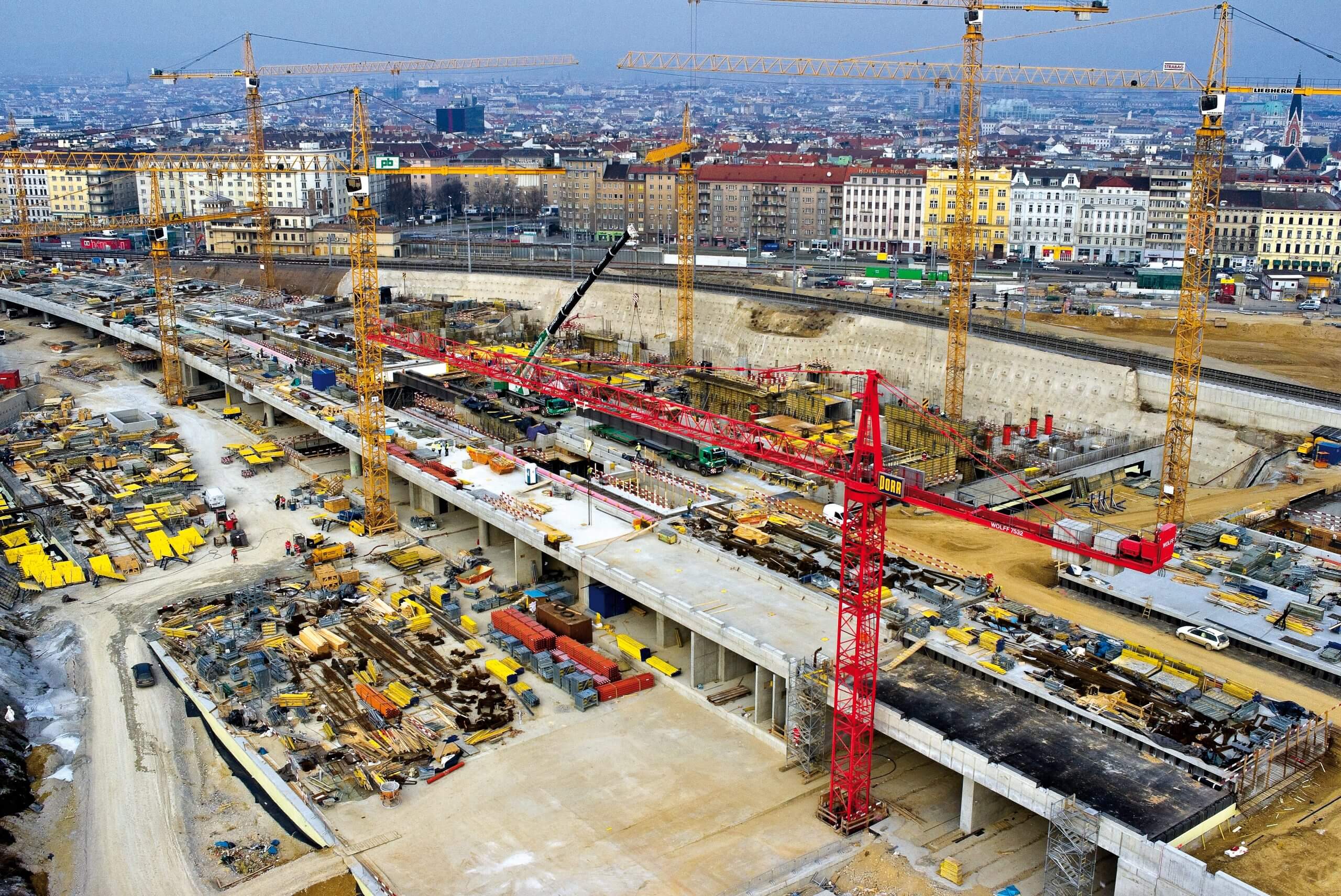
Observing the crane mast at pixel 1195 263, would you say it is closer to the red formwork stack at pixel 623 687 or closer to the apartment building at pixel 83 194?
the red formwork stack at pixel 623 687

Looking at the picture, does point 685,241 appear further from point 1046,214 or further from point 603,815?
point 1046,214

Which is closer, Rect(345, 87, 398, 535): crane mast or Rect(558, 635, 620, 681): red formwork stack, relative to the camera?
Rect(558, 635, 620, 681): red formwork stack

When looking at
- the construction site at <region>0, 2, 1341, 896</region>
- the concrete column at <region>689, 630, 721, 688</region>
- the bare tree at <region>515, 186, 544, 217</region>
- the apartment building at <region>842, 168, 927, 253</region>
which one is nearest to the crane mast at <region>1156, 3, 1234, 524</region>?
the construction site at <region>0, 2, 1341, 896</region>

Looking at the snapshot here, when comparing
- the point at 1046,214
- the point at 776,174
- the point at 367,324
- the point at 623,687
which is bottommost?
the point at 623,687

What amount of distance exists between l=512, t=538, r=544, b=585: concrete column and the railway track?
32514 millimetres

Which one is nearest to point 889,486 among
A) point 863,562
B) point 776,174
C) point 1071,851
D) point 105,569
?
point 863,562

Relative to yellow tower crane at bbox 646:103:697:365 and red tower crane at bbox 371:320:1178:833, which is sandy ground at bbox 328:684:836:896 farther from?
yellow tower crane at bbox 646:103:697:365

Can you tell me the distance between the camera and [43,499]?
171 ft

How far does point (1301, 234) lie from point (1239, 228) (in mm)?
5604

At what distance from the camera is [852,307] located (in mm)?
74625

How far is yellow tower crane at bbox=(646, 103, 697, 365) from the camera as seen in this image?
69.2 metres

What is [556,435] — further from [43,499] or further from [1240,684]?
[1240,684]

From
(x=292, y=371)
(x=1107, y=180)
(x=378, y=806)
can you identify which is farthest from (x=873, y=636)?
(x=1107, y=180)

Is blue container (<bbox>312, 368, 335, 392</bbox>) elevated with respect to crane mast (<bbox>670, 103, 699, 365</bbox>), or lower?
lower
